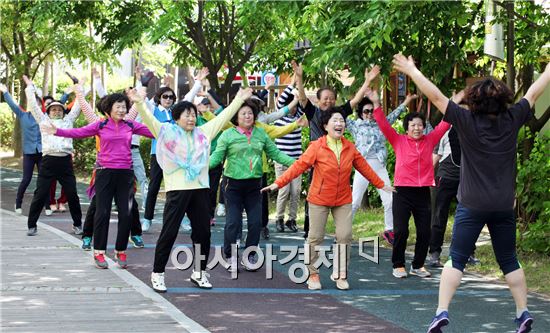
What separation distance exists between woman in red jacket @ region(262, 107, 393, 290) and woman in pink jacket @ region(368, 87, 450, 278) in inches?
31.1

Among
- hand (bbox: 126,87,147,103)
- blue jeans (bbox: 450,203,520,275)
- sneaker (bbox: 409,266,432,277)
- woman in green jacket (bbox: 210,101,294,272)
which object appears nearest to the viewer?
blue jeans (bbox: 450,203,520,275)

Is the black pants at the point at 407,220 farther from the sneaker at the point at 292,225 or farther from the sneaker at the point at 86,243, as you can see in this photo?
the sneaker at the point at 292,225

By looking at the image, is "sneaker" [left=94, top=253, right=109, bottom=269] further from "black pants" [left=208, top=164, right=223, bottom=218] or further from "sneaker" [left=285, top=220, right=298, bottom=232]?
"sneaker" [left=285, top=220, right=298, bottom=232]

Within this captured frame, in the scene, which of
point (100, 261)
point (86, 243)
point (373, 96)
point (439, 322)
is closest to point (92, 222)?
point (86, 243)

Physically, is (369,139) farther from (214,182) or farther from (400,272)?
(214,182)

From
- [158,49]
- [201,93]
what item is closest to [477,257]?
[201,93]

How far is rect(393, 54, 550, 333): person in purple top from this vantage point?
7.38 metres

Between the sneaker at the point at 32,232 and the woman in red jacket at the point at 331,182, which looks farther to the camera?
the sneaker at the point at 32,232

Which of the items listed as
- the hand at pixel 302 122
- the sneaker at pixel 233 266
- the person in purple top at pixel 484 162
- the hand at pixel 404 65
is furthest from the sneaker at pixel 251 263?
the hand at pixel 404 65

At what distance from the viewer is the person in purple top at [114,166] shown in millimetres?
10727

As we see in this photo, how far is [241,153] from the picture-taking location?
10891mm

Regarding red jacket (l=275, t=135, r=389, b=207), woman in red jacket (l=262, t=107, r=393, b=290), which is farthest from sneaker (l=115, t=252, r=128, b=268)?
red jacket (l=275, t=135, r=389, b=207)

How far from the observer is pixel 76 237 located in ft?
43.4

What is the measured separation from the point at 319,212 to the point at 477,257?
2.79m
